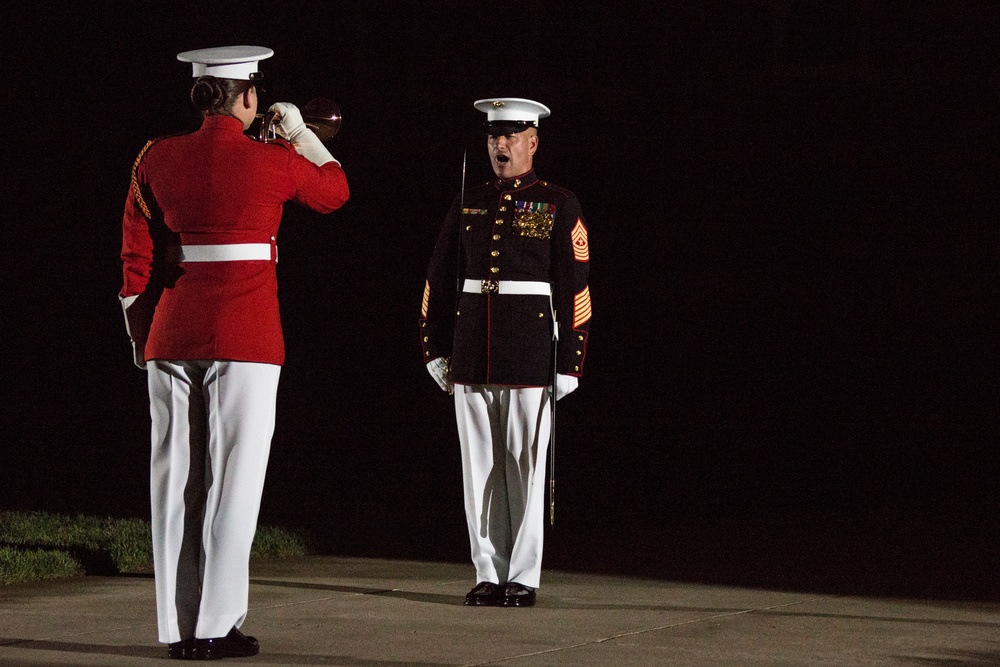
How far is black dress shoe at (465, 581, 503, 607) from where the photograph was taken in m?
6.48

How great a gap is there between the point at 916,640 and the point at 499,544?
161 centimetres

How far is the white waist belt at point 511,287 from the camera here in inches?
259

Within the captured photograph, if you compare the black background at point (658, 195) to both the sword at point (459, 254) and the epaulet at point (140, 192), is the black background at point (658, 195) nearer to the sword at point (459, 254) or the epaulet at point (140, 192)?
the sword at point (459, 254)

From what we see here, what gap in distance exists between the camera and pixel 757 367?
40.4 ft

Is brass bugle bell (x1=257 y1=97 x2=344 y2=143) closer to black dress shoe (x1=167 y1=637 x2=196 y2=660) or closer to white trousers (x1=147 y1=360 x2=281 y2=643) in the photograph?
white trousers (x1=147 y1=360 x2=281 y2=643)

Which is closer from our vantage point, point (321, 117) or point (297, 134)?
point (297, 134)

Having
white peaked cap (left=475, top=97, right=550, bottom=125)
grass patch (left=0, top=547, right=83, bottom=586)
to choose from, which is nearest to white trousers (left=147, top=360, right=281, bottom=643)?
white peaked cap (left=475, top=97, right=550, bottom=125)

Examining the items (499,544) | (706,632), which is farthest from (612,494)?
(706,632)

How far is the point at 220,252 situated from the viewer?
17.0 feet

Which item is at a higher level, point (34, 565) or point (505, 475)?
point (505, 475)

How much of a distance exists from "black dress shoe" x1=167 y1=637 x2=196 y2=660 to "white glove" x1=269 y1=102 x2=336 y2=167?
149 cm

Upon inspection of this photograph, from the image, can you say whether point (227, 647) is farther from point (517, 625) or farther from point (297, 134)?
point (297, 134)

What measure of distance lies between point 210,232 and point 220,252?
0.07 metres

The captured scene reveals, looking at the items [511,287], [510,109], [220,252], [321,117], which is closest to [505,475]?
[511,287]
